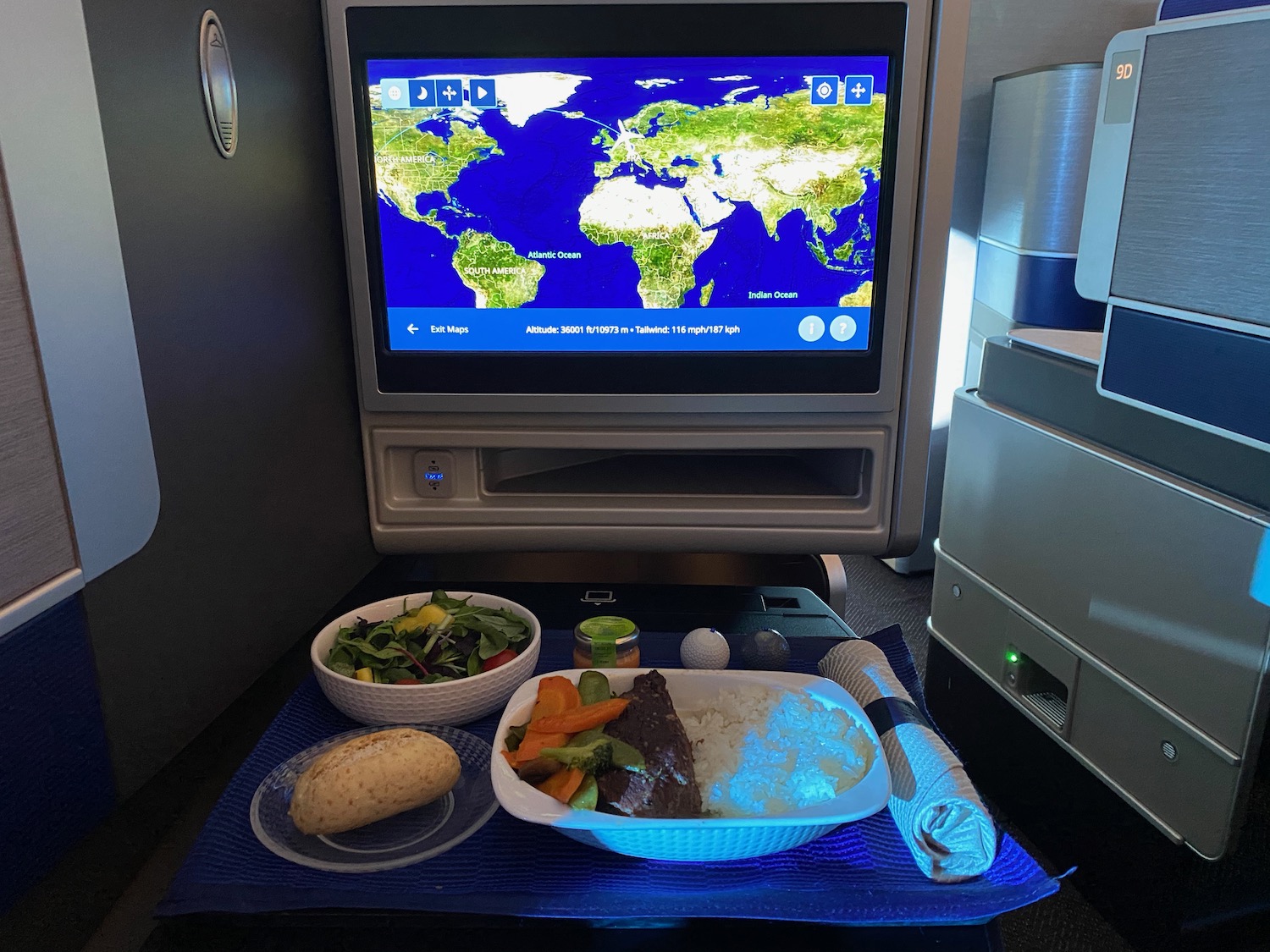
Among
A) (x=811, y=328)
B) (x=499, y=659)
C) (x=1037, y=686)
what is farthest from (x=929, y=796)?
(x=1037, y=686)

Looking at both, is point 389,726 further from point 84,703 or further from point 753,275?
point 753,275

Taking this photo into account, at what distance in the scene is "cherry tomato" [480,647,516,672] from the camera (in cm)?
92

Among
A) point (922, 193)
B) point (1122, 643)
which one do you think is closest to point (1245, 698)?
point (1122, 643)

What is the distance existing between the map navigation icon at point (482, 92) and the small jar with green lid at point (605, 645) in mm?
588


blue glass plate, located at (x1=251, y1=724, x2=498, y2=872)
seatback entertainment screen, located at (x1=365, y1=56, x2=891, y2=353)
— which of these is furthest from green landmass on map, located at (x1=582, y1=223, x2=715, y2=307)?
blue glass plate, located at (x1=251, y1=724, x2=498, y2=872)

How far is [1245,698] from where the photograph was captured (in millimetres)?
1162

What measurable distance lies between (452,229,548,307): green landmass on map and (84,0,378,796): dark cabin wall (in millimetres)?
177

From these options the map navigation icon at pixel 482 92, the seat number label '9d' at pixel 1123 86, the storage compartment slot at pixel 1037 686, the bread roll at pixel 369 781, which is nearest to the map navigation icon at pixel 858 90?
the map navigation icon at pixel 482 92

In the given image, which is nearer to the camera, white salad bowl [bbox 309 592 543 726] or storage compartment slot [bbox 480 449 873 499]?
white salad bowl [bbox 309 592 543 726]

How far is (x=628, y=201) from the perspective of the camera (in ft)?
3.41

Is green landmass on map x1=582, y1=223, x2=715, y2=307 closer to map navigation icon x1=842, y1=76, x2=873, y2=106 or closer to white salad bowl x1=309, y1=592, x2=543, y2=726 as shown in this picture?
map navigation icon x1=842, y1=76, x2=873, y2=106

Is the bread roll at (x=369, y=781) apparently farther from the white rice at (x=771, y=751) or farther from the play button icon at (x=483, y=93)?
the play button icon at (x=483, y=93)

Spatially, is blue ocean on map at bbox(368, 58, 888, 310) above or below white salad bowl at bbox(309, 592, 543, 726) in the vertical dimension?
above

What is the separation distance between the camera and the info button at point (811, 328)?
108 centimetres
